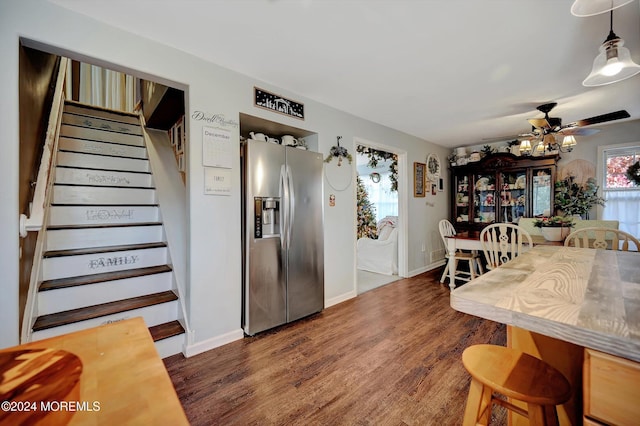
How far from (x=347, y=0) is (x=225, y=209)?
1.75 m

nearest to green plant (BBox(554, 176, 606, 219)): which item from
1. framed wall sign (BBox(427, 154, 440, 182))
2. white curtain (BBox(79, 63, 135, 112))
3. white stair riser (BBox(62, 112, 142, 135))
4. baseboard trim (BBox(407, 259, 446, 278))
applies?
framed wall sign (BBox(427, 154, 440, 182))

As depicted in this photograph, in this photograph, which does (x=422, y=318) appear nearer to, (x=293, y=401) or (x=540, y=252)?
(x=540, y=252)

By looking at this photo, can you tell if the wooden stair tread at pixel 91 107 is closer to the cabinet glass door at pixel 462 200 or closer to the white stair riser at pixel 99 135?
the white stair riser at pixel 99 135

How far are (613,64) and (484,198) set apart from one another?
13.2 ft

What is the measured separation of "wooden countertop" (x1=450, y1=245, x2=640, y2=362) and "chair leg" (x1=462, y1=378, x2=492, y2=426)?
15.8 inches

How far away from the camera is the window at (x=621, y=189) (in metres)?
3.83

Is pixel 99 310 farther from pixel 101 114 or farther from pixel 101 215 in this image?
pixel 101 114

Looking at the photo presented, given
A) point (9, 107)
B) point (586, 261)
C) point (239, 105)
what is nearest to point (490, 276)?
point (586, 261)

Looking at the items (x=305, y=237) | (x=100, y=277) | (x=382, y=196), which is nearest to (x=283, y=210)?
(x=305, y=237)

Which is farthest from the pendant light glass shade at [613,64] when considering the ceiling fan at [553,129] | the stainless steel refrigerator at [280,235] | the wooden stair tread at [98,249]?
the wooden stair tread at [98,249]

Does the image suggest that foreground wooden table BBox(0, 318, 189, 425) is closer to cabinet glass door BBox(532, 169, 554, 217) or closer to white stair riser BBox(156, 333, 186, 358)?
white stair riser BBox(156, 333, 186, 358)

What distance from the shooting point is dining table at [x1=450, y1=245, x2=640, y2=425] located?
2.14 feet

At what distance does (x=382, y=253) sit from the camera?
464cm

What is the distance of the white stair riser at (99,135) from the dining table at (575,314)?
4113mm
